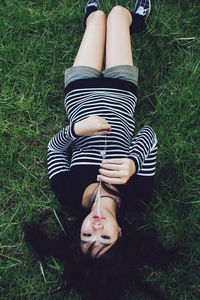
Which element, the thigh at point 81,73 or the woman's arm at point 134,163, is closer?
the woman's arm at point 134,163

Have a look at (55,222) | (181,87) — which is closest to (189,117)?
(181,87)

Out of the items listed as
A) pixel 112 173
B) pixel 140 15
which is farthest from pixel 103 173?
pixel 140 15

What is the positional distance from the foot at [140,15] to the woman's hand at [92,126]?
4.24 ft

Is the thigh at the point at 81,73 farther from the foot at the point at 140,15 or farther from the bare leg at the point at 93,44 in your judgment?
the foot at the point at 140,15

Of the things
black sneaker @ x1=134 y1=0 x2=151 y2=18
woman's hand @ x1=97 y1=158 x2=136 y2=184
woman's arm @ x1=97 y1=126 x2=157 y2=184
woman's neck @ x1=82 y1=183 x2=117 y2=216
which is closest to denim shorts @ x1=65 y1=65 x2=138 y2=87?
woman's arm @ x1=97 y1=126 x2=157 y2=184

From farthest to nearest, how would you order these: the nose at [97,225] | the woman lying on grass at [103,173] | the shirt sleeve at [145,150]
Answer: the shirt sleeve at [145,150] < the woman lying on grass at [103,173] < the nose at [97,225]

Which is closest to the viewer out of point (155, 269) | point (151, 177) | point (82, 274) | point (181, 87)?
point (82, 274)

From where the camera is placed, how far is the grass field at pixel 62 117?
7.50 ft

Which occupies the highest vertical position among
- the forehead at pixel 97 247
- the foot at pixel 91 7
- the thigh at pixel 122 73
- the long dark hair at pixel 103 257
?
the foot at pixel 91 7

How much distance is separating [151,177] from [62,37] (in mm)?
1786

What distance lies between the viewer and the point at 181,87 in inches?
96.3

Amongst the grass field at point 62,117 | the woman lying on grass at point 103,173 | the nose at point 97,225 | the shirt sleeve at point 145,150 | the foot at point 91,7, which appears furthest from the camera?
the foot at point 91,7

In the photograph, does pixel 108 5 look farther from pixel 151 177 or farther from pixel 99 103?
pixel 151 177

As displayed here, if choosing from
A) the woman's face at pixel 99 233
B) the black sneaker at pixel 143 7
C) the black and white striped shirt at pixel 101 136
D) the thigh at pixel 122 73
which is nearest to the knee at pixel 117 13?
the black sneaker at pixel 143 7
